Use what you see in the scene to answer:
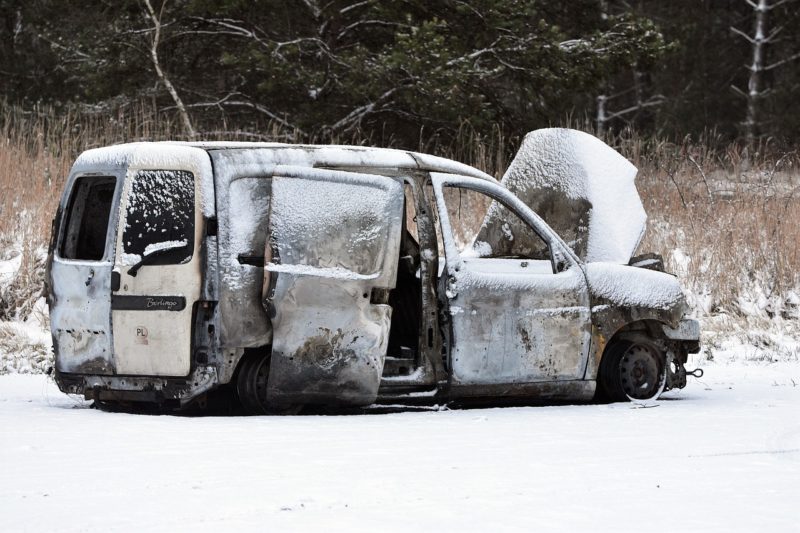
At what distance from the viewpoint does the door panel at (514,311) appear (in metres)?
9.09

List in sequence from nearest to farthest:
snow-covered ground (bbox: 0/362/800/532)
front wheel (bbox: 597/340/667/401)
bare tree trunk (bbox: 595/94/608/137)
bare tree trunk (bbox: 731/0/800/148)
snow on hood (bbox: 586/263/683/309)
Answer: snow-covered ground (bbox: 0/362/800/532)
snow on hood (bbox: 586/263/683/309)
front wheel (bbox: 597/340/667/401)
bare tree trunk (bbox: 731/0/800/148)
bare tree trunk (bbox: 595/94/608/137)

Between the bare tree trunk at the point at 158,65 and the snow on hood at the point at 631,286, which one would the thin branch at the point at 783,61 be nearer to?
the bare tree trunk at the point at 158,65

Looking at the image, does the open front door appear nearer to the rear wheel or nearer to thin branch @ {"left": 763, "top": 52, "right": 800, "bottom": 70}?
the rear wheel

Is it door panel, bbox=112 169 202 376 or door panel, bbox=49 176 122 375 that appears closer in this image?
door panel, bbox=112 169 202 376

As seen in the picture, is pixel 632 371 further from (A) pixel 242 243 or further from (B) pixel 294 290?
(A) pixel 242 243

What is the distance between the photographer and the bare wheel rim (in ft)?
32.8

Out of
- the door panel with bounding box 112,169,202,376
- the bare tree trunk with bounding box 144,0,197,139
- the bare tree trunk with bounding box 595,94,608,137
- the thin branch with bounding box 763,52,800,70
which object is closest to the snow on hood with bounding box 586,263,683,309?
the door panel with bounding box 112,169,202,376

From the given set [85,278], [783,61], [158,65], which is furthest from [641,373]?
[783,61]

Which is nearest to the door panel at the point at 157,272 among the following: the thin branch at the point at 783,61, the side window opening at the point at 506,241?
the side window opening at the point at 506,241

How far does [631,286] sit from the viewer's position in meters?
9.81

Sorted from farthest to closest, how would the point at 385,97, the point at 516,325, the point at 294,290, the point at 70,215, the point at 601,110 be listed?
the point at 601,110
the point at 385,97
the point at 516,325
the point at 70,215
the point at 294,290

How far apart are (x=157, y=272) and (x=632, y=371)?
3.63 meters

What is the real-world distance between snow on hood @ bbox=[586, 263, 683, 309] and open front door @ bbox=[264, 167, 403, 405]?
1659 millimetres

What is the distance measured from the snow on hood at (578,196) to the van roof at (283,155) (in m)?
→ 1.47
